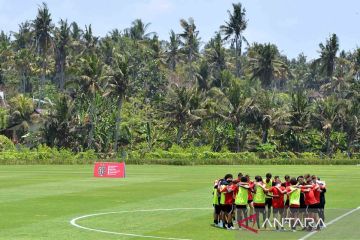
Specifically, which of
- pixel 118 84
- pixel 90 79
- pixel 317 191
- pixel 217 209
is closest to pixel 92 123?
pixel 90 79

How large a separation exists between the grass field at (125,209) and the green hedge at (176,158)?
4158 centimetres

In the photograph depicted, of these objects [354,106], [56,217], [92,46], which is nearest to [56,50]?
[92,46]

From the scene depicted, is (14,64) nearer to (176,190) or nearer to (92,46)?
(92,46)

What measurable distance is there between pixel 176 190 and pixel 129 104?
Result: 77943 millimetres

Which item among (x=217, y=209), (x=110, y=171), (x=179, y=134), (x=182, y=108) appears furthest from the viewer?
(x=179, y=134)

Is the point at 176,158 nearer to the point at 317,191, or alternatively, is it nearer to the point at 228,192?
the point at 228,192

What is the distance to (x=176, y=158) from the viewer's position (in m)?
106

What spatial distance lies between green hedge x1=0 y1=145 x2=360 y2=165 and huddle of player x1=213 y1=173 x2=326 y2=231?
71652 mm

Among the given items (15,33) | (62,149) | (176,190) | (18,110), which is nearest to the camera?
(176,190)

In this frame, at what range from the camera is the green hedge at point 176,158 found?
10050 centimetres

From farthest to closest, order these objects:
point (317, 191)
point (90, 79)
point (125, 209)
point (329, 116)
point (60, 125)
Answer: point (329, 116) → point (60, 125) → point (90, 79) → point (125, 209) → point (317, 191)

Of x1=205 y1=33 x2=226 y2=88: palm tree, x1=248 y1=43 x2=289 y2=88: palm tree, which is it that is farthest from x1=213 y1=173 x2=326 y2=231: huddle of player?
x1=205 y1=33 x2=226 y2=88: palm tree

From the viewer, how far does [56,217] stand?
32.4 m

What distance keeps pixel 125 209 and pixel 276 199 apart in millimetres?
10469
